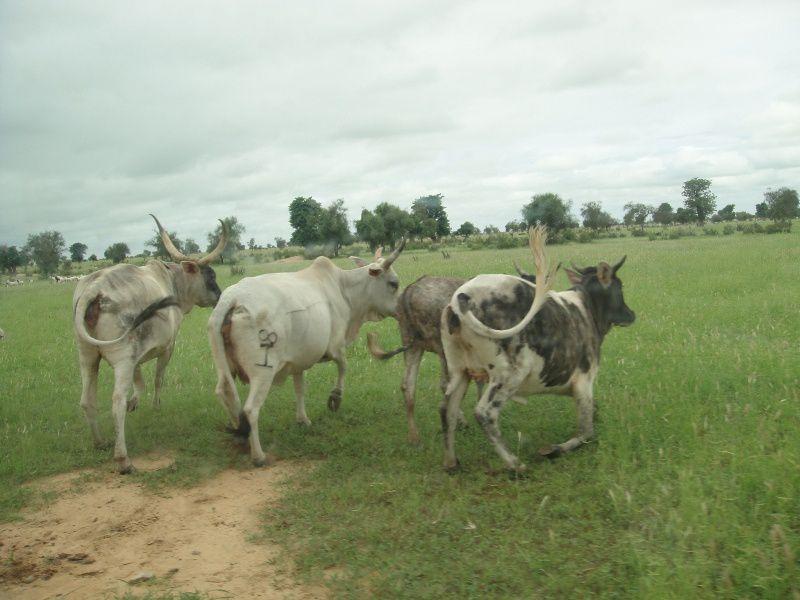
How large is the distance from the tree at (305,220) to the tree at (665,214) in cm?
4792

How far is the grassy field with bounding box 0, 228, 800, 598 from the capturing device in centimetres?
417

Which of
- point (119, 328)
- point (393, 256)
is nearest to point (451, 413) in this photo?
point (393, 256)

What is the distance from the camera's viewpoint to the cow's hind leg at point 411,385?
7094mm

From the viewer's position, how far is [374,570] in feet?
14.9

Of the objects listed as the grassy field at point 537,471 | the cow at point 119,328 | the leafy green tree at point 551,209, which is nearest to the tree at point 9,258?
the leafy green tree at point 551,209

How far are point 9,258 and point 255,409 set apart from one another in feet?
177

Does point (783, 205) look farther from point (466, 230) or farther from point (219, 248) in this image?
point (219, 248)

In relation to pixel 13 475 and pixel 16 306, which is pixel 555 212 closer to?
pixel 16 306

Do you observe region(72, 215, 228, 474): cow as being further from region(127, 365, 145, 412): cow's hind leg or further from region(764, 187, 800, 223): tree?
region(764, 187, 800, 223): tree

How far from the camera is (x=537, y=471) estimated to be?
581 cm

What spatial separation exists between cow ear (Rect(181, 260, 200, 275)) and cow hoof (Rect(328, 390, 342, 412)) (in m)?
2.51

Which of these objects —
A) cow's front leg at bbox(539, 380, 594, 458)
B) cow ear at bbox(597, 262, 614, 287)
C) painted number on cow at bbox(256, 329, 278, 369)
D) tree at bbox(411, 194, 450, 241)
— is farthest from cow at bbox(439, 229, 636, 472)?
tree at bbox(411, 194, 450, 241)

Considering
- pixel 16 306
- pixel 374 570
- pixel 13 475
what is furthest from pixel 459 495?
pixel 16 306

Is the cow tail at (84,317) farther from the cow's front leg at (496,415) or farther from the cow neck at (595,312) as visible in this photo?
the cow neck at (595,312)
